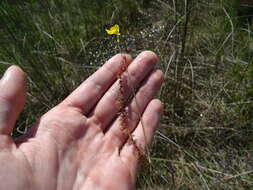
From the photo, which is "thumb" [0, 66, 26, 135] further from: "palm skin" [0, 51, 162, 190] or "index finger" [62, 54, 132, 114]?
"index finger" [62, 54, 132, 114]

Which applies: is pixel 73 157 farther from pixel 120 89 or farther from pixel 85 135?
pixel 120 89

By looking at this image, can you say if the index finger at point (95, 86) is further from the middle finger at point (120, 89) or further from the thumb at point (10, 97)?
the thumb at point (10, 97)

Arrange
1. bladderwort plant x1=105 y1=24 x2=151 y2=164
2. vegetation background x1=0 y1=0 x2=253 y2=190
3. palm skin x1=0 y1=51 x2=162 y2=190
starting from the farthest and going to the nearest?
1. vegetation background x1=0 y1=0 x2=253 y2=190
2. bladderwort plant x1=105 y1=24 x2=151 y2=164
3. palm skin x1=0 y1=51 x2=162 y2=190

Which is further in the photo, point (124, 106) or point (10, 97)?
point (124, 106)

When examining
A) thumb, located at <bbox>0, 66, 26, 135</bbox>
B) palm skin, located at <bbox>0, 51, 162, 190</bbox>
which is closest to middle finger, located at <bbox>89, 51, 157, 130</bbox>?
palm skin, located at <bbox>0, 51, 162, 190</bbox>

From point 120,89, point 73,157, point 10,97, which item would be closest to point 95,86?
point 120,89

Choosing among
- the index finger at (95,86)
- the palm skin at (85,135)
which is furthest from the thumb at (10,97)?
the index finger at (95,86)
